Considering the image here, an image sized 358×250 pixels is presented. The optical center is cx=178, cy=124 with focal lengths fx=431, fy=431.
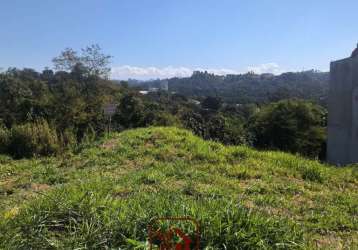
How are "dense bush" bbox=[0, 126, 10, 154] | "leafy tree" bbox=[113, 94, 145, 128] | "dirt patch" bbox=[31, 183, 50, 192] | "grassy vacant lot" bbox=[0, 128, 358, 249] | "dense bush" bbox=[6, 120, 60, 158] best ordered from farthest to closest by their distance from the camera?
"leafy tree" bbox=[113, 94, 145, 128] < "dense bush" bbox=[0, 126, 10, 154] < "dense bush" bbox=[6, 120, 60, 158] < "dirt patch" bbox=[31, 183, 50, 192] < "grassy vacant lot" bbox=[0, 128, 358, 249]

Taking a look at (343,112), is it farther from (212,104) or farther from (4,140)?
(212,104)

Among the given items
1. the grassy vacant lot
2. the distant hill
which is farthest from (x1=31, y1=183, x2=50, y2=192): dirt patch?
the distant hill

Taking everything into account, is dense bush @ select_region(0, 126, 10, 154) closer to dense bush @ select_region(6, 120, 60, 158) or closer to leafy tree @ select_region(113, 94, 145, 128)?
dense bush @ select_region(6, 120, 60, 158)

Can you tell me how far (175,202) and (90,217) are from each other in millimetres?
713

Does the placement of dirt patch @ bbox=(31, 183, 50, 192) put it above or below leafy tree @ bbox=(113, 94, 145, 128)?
above

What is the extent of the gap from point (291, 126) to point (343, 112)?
16055mm

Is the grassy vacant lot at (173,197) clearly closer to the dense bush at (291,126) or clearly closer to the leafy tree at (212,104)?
the dense bush at (291,126)

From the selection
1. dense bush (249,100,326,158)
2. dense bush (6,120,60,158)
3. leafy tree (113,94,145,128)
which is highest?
dense bush (6,120,60,158)

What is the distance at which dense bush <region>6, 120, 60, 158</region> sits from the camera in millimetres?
9562

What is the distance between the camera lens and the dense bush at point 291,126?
108ft

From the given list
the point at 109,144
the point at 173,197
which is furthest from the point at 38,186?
the point at 109,144

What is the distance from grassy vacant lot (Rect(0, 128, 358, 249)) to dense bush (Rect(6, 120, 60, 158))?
0.90 metres

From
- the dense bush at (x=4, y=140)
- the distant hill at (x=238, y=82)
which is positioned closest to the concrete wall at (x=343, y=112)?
the dense bush at (x=4, y=140)

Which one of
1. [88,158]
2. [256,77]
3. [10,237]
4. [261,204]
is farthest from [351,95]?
[256,77]
